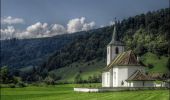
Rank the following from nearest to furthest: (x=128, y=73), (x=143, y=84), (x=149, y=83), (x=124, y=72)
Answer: (x=143, y=84), (x=149, y=83), (x=128, y=73), (x=124, y=72)

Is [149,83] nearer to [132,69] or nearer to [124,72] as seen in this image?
[132,69]

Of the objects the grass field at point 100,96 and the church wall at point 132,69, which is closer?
the grass field at point 100,96

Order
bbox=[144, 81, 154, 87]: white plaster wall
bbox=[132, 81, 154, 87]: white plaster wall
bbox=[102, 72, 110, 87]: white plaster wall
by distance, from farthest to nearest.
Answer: bbox=[102, 72, 110, 87]: white plaster wall < bbox=[144, 81, 154, 87]: white plaster wall < bbox=[132, 81, 154, 87]: white plaster wall

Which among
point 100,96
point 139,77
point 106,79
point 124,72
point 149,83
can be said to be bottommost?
point 100,96

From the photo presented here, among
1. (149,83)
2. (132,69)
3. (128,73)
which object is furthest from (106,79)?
(149,83)

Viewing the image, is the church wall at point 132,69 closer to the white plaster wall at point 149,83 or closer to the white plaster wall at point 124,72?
the white plaster wall at point 124,72

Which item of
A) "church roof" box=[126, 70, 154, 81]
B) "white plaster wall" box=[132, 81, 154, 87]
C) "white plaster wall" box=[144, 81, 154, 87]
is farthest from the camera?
"white plaster wall" box=[144, 81, 154, 87]

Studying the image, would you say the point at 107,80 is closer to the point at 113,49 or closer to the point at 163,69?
the point at 113,49

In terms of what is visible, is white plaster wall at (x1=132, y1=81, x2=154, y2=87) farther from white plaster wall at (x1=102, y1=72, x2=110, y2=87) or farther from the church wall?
white plaster wall at (x1=102, y1=72, x2=110, y2=87)

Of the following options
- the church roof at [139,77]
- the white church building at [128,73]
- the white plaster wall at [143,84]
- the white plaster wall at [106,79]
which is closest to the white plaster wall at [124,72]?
the white church building at [128,73]

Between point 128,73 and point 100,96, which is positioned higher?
point 128,73

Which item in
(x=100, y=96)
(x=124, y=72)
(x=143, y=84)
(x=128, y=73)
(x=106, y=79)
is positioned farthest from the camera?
(x=106, y=79)

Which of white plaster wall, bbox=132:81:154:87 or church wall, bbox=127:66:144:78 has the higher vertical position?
church wall, bbox=127:66:144:78

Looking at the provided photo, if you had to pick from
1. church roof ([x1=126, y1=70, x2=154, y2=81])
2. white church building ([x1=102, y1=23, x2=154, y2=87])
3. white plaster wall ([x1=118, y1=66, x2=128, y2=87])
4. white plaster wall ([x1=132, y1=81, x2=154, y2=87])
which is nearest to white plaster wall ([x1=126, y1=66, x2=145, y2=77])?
white church building ([x1=102, y1=23, x2=154, y2=87])
